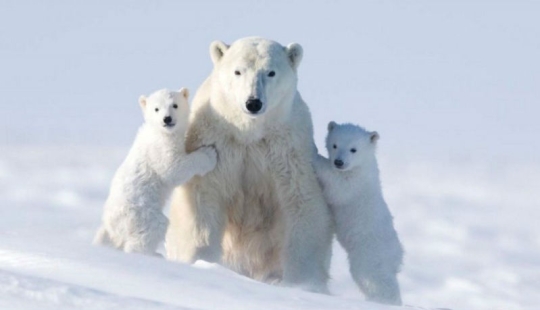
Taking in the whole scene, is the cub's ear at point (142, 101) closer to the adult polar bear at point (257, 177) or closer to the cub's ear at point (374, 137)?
the adult polar bear at point (257, 177)

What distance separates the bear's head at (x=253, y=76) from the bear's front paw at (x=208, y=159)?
0.30 m

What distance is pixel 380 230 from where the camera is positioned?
369 inches

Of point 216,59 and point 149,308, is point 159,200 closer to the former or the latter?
point 216,59

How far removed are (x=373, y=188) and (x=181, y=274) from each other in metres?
2.78

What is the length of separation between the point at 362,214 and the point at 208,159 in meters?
1.19

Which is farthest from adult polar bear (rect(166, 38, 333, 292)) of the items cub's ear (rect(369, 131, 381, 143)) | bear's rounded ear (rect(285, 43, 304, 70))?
cub's ear (rect(369, 131, 381, 143))

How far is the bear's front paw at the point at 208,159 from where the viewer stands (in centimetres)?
923

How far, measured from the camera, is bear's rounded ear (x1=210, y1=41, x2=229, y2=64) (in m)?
9.51

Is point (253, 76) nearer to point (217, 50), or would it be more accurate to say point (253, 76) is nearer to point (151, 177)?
point (217, 50)

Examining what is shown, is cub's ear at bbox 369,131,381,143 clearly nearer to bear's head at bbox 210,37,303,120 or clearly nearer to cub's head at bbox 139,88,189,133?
bear's head at bbox 210,37,303,120

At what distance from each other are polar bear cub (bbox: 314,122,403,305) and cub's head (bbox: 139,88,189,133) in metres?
1.09

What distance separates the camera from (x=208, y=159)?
365 inches

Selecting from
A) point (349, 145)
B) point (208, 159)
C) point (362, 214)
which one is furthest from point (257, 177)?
point (362, 214)

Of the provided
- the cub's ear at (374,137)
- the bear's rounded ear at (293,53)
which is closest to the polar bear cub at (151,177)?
the bear's rounded ear at (293,53)
